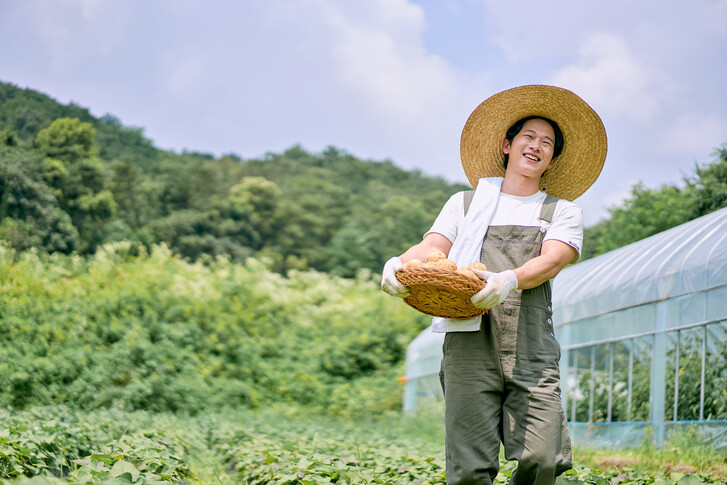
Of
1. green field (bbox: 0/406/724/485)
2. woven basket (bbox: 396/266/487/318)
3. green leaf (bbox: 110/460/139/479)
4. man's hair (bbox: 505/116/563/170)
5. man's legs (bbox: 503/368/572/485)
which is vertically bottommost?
green field (bbox: 0/406/724/485)

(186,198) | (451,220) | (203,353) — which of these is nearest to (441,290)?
(451,220)

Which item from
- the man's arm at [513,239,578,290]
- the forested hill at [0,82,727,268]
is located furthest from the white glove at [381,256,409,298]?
the forested hill at [0,82,727,268]

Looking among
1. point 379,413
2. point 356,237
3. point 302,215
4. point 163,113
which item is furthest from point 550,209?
point 163,113

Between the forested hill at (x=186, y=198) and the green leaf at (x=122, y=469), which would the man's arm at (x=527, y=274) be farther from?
the forested hill at (x=186, y=198)

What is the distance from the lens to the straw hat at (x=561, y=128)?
322cm

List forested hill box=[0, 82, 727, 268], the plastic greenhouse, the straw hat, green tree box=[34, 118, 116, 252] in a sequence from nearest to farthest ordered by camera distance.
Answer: the straw hat → the plastic greenhouse → forested hill box=[0, 82, 727, 268] → green tree box=[34, 118, 116, 252]

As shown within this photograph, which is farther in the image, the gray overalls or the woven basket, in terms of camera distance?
the gray overalls

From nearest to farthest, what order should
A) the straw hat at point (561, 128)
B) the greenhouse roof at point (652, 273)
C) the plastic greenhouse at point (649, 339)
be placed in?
the straw hat at point (561, 128) → the plastic greenhouse at point (649, 339) → the greenhouse roof at point (652, 273)

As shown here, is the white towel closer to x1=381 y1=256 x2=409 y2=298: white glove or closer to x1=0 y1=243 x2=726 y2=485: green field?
x1=381 y1=256 x2=409 y2=298: white glove

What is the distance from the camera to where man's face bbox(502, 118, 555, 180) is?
311cm

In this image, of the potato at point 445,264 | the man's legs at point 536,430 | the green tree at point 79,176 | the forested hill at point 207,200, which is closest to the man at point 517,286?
the man's legs at point 536,430

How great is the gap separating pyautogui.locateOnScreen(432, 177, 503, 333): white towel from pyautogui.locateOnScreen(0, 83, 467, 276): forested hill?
64.0ft

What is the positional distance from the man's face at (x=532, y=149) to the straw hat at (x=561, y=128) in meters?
0.07

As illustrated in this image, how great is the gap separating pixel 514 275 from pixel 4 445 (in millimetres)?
2626
